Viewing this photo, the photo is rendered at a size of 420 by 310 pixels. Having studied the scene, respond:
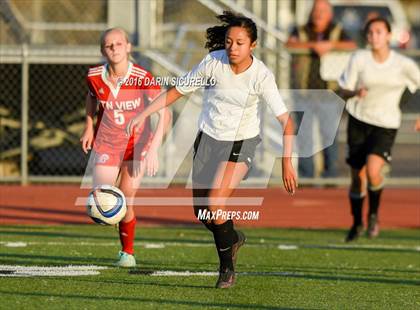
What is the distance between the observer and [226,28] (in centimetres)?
860

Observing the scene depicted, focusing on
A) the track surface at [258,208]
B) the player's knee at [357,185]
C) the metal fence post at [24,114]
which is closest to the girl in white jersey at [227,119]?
the player's knee at [357,185]

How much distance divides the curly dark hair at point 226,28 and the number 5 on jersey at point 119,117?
40.7 inches

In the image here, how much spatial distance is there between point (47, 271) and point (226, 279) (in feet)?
4.77

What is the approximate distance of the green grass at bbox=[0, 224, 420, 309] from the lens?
7.71 metres

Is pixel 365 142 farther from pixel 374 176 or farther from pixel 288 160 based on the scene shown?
pixel 288 160

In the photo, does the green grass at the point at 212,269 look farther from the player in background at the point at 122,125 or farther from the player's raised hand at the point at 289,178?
the player's raised hand at the point at 289,178

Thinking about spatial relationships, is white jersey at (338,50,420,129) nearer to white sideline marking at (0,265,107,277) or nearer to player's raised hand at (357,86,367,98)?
player's raised hand at (357,86,367,98)

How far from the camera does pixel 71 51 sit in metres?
16.7

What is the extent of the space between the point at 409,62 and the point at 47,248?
4211 millimetres

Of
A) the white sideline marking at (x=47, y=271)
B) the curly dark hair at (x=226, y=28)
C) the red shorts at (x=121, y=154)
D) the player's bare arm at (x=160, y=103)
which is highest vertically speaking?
the curly dark hair at (x=226, y=28)

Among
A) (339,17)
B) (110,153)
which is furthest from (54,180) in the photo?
(339,17)

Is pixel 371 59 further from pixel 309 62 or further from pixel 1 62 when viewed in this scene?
pixel 1 62

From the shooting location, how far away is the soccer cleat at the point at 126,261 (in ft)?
31.1

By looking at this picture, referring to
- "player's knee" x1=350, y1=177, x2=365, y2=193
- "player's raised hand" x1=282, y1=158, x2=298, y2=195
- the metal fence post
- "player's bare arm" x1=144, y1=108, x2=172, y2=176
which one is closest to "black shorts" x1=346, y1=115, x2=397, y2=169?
"player's knee" x1=350, y1=177, x2=365, y2=193
